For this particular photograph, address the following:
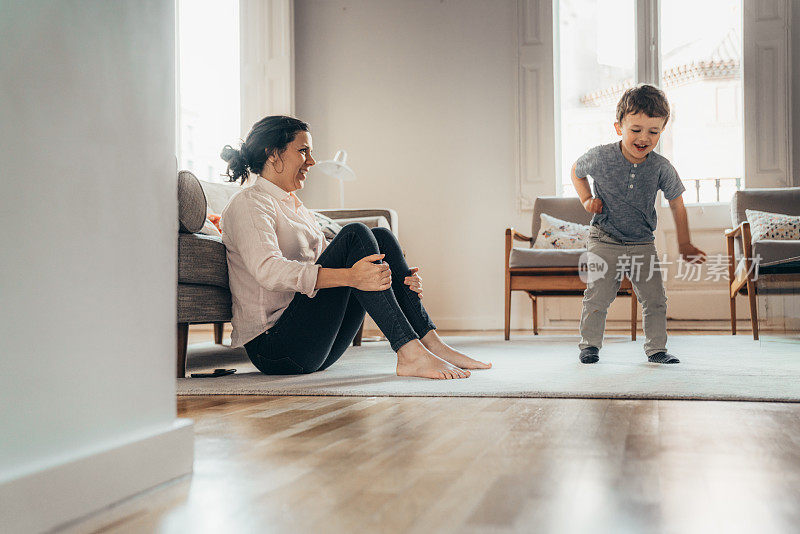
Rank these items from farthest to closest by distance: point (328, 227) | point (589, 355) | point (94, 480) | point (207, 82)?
1. point (207, 82)
2. point (328, 227)
3. point (589, 355)
4. point (94, 480)

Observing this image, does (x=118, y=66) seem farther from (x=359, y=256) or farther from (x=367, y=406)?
(x=359, y=256)

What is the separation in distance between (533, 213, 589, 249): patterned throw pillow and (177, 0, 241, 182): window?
2.50 meters

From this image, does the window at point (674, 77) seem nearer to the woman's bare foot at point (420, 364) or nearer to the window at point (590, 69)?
the window at point (590, 69)

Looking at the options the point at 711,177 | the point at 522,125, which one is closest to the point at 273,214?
the point at 522,125

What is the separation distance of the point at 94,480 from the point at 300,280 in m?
1.14

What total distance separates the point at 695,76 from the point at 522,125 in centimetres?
121

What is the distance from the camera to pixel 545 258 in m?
3.70

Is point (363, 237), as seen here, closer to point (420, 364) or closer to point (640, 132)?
point (420, 364)

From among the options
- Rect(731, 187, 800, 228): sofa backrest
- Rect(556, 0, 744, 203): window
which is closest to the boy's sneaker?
Rect(731, 187, 800, 228): sofa backrest

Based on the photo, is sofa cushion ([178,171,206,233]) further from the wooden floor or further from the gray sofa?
the wooden floor

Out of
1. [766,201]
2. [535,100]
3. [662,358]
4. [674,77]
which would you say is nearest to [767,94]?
[674,77]

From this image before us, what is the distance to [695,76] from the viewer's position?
495 cm

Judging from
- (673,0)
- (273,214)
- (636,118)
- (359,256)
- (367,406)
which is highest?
(673,0)

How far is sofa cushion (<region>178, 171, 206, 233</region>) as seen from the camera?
221 centimetres
